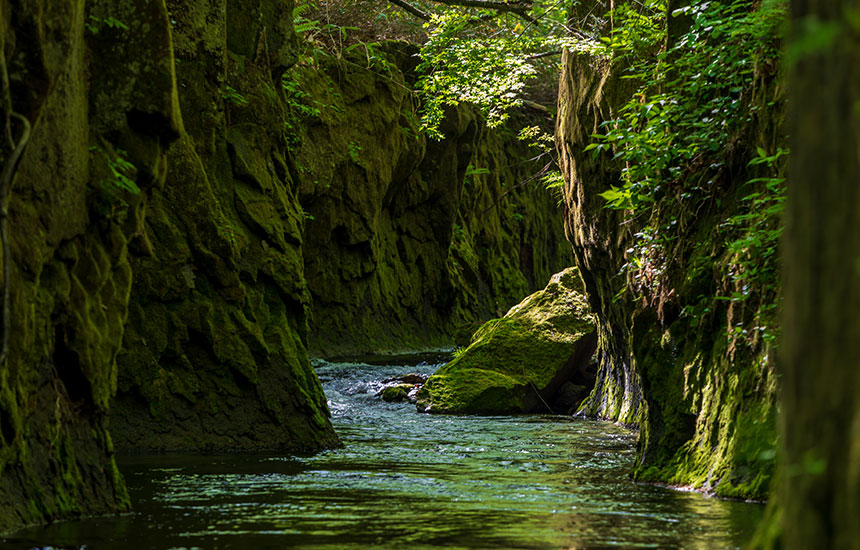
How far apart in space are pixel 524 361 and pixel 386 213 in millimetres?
12653

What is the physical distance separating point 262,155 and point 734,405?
7.45 m

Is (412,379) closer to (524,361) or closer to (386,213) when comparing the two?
(524,361)

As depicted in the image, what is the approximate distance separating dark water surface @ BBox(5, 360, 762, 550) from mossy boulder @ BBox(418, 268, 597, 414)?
4033 millimetres

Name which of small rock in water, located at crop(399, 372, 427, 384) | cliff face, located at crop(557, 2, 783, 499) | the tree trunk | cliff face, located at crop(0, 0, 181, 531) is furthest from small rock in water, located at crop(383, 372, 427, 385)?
the tree trunk

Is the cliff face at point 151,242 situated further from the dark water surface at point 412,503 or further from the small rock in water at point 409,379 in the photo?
the small rock in water at point 409,379

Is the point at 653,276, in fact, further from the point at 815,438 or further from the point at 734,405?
the point at 815,438

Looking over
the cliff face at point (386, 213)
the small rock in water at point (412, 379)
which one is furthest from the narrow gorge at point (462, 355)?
the cliff face at point (386, 213)

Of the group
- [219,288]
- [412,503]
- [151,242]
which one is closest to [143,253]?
[151,242]

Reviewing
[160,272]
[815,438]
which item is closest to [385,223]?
[160,272]

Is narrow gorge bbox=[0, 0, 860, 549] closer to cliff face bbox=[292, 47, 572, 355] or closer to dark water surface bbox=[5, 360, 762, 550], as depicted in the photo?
dark water surface bbox=[5, 360, 762, 550]

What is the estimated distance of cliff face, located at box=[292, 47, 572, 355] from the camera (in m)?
24.3

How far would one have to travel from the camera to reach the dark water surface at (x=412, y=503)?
6027 mm

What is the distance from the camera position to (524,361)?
59.8 feet

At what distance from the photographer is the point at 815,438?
2.68m
